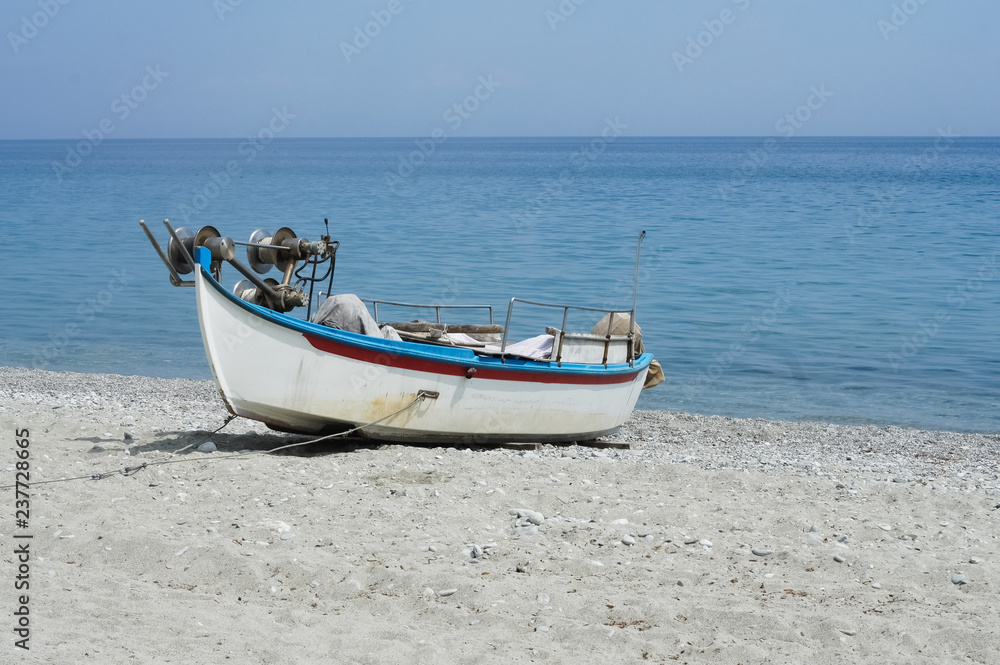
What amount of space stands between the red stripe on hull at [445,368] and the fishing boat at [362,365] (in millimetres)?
12

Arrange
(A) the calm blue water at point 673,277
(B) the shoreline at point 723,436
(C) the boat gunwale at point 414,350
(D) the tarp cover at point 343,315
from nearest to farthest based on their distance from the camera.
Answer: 1. (C) the boat gunwale at point 414,350
2. (D) the tarp cover at point 343,315
3. (B) the shoreline at point 723,436
4. (A) the calm blue water at point 673,277

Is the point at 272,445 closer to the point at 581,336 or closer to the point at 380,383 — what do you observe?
the point at 380,383

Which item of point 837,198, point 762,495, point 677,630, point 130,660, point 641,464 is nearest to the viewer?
point 130,660

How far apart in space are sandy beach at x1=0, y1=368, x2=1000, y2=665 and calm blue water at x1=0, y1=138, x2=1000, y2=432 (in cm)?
668

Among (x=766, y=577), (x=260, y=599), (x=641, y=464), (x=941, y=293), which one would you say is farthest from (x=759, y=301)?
(x=260, y=599)

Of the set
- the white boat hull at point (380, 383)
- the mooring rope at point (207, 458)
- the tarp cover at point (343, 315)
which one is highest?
the tarp cover at point (343, 315)

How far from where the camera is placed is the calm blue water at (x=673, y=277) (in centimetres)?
1639

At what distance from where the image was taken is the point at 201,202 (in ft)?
183

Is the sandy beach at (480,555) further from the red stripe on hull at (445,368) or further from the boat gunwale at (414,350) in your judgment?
the boat gunwale at (414,350)

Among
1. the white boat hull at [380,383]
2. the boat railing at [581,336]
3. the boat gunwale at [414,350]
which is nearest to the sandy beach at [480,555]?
the white boat hull at [380,383]

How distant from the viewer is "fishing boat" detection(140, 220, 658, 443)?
8.05 meters

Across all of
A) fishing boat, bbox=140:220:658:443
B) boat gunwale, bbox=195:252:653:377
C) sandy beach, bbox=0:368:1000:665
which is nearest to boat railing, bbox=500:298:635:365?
fishing boat, bbox=140:220:658:443

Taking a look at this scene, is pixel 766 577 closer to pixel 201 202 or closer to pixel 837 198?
pixel 201 202

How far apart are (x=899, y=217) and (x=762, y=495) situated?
4277 cm
